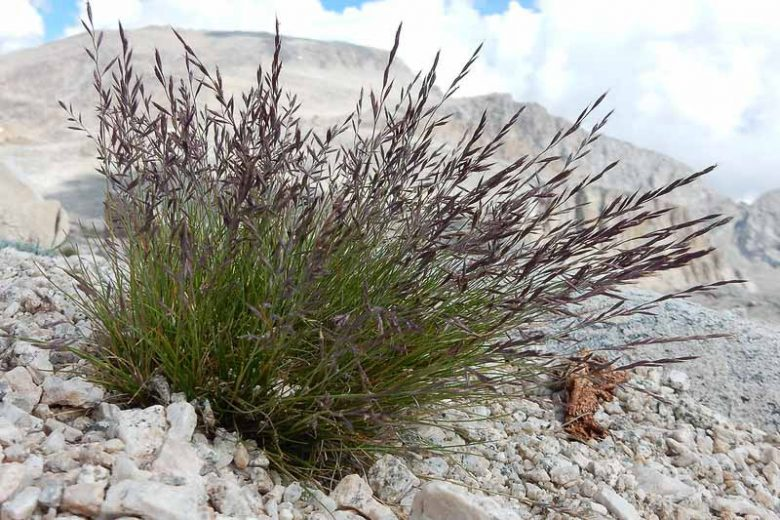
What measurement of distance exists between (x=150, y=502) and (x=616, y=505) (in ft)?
4.71

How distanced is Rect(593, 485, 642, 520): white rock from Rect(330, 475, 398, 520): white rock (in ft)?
2.41

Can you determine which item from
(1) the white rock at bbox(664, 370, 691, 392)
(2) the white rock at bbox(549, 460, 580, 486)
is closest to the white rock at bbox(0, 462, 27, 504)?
(2) the white rock at bbox(549, 460, 580, 486)

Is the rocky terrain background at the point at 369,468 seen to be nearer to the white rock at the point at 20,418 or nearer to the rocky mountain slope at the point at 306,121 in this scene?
the white rock at the point at 20,418

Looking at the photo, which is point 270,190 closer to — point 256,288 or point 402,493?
point 256,288

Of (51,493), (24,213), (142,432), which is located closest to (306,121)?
(24,213)

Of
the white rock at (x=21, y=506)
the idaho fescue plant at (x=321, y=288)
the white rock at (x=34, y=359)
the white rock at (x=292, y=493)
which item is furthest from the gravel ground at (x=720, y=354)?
the white rock at (x=21, y=506)

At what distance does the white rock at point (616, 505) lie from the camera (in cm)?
207

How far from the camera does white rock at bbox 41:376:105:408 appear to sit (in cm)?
186

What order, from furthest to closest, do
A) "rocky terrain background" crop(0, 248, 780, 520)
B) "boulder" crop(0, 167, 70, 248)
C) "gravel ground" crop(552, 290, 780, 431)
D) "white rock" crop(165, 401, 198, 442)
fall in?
"boulder" crop(0, 167, 70, 248) < "gravel ground" crop(552, 290, 780, 431) < "white rock" crop(165, 401, 198, 442) < "rocky terrain background" crop(0, 248, 780, 520)

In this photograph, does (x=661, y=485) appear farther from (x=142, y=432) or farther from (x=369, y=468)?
(x=142, y=432)

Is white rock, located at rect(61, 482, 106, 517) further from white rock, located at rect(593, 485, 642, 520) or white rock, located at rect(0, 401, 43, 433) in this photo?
white rock, located at rect(593, 485, 642, 520)

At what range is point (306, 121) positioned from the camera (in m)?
16.0

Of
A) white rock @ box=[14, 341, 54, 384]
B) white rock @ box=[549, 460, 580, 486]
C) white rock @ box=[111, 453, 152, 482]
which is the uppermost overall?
white rock @ box=[111, 453, 152, 482]

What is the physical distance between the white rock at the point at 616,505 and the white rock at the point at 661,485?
0.25 meters
